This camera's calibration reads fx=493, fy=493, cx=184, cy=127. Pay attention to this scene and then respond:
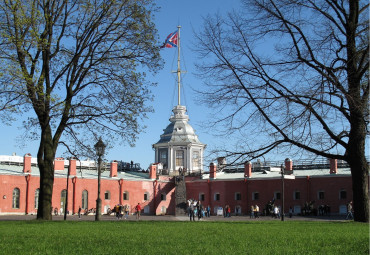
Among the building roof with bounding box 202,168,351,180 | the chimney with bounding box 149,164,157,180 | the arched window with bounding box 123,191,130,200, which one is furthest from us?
the chimney with bounding box 149,164,157,180

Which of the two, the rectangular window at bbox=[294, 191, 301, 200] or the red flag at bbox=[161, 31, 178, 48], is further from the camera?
the red flag at bbox=[161, 31, 178, 48]

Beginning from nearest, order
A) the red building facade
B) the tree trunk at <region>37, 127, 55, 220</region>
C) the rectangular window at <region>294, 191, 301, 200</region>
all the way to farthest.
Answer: the tree trunk at <region>37, 127, 55, 220</region>, the red building facade, the rectangular window at <region>294, 191, 301, 200</region>

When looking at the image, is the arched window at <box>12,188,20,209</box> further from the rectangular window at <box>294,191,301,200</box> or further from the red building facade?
the rectangular window at <box>294,191,301,200</box>

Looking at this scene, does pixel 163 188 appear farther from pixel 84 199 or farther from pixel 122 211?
pixel 84 199

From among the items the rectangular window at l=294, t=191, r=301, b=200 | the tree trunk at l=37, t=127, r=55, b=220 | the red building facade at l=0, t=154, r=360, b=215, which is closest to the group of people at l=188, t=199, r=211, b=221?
the red building facade at l=0, t=154, r=360, b=215

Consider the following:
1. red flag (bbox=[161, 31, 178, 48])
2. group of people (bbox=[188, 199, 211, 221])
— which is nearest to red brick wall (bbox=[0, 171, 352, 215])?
group of people (bbox=[188, 199, 211, 221])

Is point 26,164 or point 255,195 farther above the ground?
point 26,164

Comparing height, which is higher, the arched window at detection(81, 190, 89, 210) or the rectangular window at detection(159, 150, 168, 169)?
the rectangular window at detection(159, 150, 168, 169)

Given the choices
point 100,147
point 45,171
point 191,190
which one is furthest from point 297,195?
point 45,171

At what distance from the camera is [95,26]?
22094mm

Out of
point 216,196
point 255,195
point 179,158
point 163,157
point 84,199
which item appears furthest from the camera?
point 163,157

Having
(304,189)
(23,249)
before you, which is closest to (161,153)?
(304,189)

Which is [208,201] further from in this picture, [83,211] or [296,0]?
[296,0]

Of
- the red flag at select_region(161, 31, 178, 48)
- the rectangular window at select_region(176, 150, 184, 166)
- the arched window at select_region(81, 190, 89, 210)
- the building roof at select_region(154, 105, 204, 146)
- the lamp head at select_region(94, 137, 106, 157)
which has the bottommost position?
the arched window at select_region(81, 190, 89, 210)
